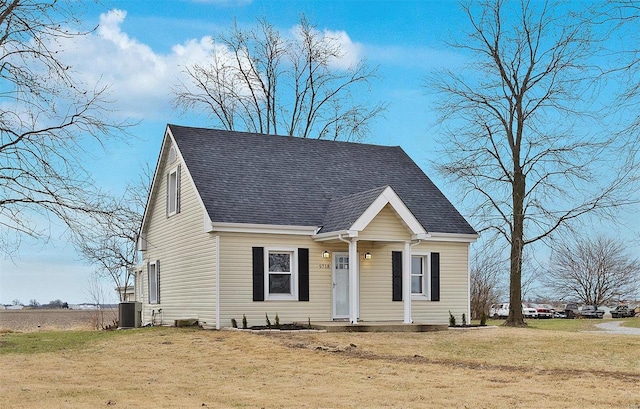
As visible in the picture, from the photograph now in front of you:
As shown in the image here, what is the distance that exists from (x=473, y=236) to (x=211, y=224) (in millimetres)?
9265

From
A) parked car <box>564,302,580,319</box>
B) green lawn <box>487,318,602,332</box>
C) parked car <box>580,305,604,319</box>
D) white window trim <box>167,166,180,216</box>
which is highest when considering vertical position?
white window trim <box>167,166,180,216</box>

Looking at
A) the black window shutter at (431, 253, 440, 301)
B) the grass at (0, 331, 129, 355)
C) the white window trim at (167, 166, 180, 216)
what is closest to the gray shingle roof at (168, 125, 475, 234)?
the black window shutter at (431, 253, 440, 301)

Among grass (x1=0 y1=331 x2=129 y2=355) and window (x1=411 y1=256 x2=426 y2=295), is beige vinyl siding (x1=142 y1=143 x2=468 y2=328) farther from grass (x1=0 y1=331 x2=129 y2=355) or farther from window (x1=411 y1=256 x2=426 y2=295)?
grass (x1=0 y1=331 x2=129 y2=355)

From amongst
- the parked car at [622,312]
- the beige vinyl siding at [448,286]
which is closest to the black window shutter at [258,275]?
the beige vinyl siding at [448,286]

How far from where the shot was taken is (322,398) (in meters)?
11.0

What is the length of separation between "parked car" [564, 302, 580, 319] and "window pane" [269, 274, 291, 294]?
38.6 metres

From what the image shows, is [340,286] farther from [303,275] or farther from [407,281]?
[407,281]

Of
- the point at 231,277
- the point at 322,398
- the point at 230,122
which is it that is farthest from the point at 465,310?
the point at 230,122

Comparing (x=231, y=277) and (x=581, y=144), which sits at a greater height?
(x=581, y=144)

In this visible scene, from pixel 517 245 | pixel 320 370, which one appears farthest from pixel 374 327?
pixel 517 245

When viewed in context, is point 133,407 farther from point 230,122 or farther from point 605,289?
point 605,289

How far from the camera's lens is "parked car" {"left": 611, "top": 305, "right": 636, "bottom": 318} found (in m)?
54.8

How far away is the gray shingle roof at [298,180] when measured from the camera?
23.3 metres

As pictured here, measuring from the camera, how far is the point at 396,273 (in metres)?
24.8
